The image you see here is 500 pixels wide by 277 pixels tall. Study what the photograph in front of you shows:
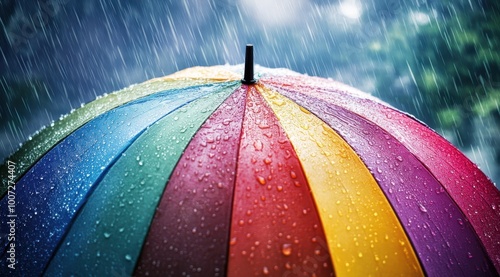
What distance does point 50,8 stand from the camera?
15.7 feet

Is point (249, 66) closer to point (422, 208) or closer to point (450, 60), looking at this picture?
point (422, 208)

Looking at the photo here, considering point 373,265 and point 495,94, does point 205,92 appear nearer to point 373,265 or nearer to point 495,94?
point 373,265

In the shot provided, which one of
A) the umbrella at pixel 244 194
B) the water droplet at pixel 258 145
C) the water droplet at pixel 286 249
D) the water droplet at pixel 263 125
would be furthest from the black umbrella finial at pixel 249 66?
the water droplet at pixel 286 249

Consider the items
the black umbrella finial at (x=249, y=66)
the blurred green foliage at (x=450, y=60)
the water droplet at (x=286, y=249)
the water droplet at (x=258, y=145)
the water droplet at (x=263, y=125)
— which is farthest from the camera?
the blurred green foliage at (x=450, y=60)

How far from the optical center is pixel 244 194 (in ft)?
5.39

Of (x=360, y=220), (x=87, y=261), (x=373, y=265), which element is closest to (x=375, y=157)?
(x=360, y=220)

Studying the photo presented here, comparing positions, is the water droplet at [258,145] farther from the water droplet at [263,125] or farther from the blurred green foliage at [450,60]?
the blurred green foliage at [450,60]

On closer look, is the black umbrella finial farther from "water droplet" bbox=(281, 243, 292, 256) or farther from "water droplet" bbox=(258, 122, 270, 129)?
"water droplet" bbox=(281, 243, 292, 256)

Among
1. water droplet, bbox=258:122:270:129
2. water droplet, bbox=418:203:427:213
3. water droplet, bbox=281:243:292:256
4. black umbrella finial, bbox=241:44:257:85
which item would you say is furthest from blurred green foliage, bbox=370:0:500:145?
water droplet, bbox=281:243:292:256

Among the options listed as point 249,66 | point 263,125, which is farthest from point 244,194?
point 249,66

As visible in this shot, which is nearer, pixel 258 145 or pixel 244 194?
pixel 244 194

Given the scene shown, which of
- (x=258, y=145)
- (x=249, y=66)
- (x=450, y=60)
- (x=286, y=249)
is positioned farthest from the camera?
(x=450, y=60)

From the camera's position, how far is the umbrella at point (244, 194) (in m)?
1.57

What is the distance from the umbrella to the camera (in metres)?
1.57
